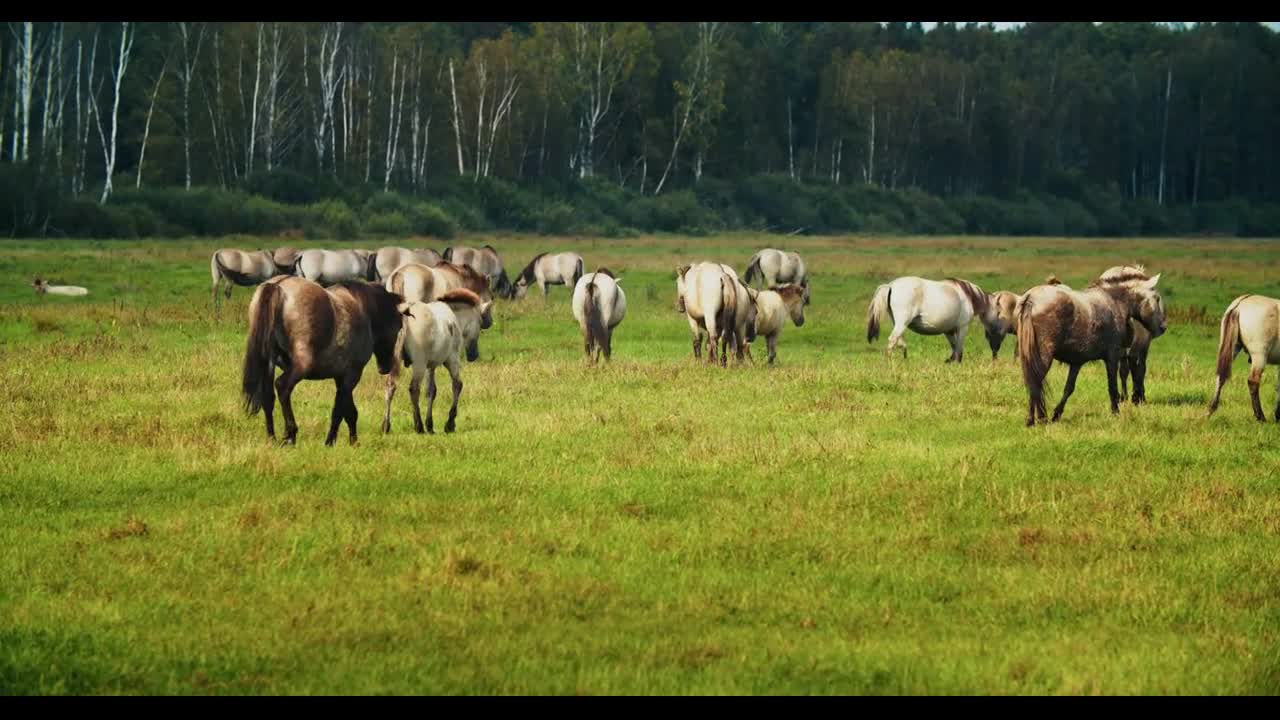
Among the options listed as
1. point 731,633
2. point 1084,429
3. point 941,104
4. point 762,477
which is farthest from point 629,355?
point 941,104

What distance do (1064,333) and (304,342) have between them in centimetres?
738

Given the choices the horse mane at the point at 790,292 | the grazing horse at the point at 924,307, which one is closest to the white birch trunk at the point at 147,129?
the horse mane at the point at 790,292

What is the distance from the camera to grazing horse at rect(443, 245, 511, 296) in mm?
34375

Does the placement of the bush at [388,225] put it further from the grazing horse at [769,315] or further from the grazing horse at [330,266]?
the grazing horse at [769,315]

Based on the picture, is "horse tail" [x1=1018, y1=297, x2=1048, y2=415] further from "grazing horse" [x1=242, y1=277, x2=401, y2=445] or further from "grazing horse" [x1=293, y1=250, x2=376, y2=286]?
"grazing horse" [x1=293, y1=250, x2=376, y2=286]

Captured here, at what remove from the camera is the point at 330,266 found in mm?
35188

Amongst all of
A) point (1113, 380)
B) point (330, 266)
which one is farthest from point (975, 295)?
point (330, 266)

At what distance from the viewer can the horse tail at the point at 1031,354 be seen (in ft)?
48.6

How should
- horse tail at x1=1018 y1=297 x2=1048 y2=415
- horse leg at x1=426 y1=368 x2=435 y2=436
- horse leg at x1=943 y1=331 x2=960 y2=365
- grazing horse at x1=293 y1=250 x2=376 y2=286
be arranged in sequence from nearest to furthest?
horse leg at x1=426 y1=368 x2=435 y2=436 < horse tail at x1=1018 y1=297 x2=1048 y2=415 < horse leg at x1=943 y1=331 x2=960 y2=365 < grazing horse at x1=293 y1=250 x2=376 y2=286

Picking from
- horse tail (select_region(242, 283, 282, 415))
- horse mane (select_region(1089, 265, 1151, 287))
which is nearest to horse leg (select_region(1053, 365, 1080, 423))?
horse mane (select_region(1089, 265, 1151, 287))

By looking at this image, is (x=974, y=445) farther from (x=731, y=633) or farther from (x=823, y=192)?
(x=823, y=192)

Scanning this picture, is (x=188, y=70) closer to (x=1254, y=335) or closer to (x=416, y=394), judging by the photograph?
(x=416, y=394)

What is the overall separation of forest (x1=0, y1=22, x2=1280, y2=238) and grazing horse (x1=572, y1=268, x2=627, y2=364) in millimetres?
29751
